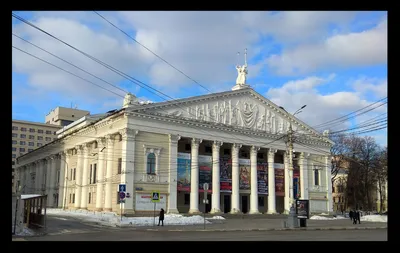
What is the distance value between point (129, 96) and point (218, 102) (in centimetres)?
1204

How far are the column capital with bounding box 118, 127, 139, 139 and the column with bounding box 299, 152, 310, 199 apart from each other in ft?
91.2

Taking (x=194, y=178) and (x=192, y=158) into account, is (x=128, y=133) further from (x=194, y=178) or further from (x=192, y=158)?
(x=194, y=178)

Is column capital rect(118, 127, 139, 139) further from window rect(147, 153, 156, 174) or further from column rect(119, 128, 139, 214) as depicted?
window rect(147, 153, 156, 174)

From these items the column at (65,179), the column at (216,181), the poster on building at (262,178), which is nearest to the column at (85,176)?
the column at (65,179)

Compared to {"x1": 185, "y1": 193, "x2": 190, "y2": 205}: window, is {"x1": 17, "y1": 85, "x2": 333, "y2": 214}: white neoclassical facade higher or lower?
higher

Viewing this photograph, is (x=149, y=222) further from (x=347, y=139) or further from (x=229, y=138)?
(x=347, y=139)

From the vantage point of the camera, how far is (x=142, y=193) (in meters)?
47.1

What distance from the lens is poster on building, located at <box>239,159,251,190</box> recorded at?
56.4 metres

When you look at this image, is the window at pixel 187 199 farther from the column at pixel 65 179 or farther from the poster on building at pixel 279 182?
the column at pixel 65 179

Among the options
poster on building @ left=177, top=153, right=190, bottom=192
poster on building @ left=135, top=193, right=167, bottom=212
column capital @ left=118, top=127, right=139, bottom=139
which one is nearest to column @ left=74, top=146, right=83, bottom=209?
column capital @ left=118, top=127, right=139, bottom=139

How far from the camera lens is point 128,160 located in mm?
46750

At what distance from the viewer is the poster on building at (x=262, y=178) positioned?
192 feet

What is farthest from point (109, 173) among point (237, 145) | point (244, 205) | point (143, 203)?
point (244, 205)

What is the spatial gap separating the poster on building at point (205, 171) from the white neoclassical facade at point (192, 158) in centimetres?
12
